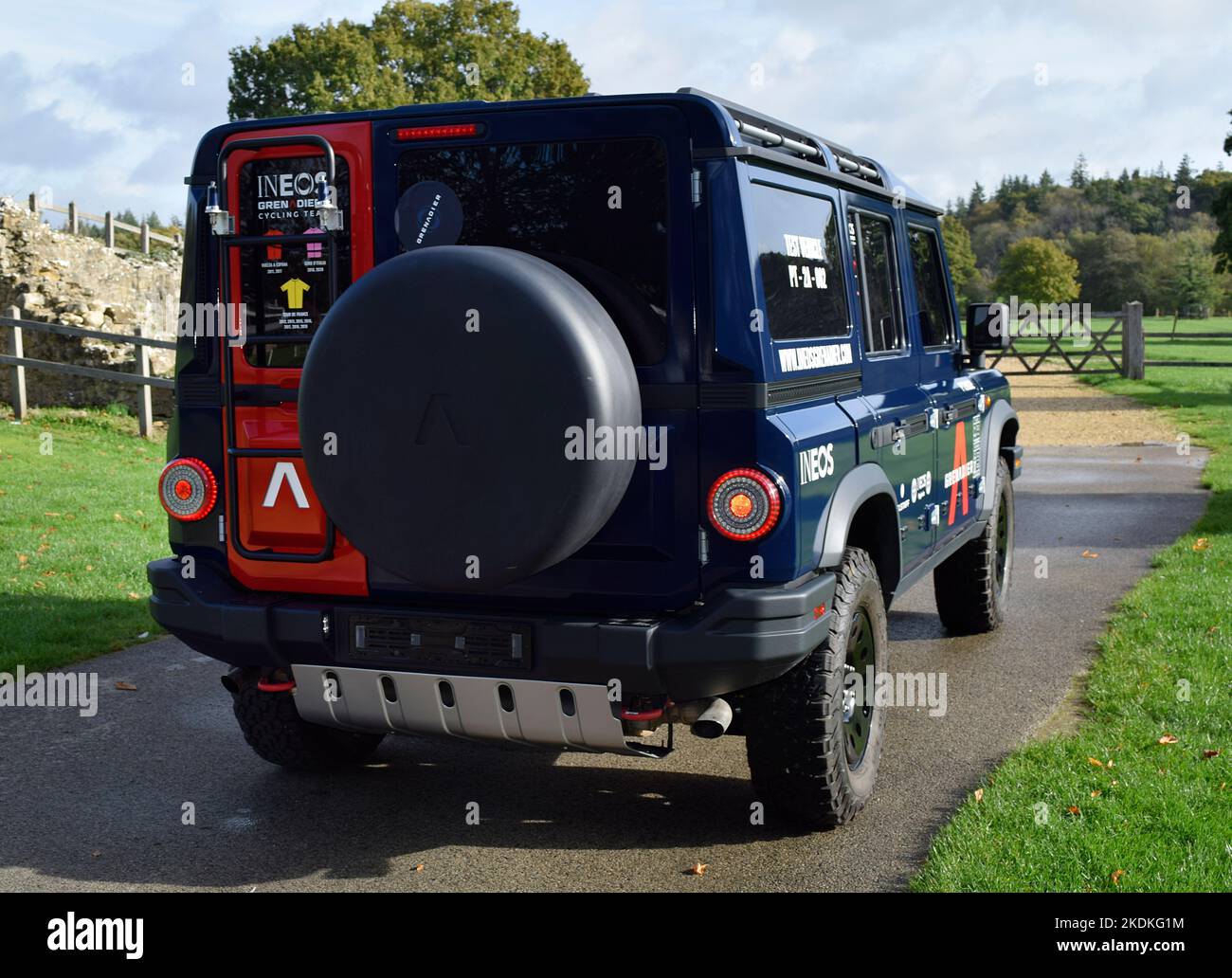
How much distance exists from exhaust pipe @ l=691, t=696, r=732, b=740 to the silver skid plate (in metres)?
0.21

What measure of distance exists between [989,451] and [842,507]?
129 inches

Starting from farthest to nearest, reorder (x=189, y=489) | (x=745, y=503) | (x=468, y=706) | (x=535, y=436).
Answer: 1. (x=189, y=489)
2. (x=468, y=706)
3. (x=745, y=503)
4. (x=535, y=436)

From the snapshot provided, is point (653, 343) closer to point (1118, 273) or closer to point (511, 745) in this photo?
point (511, 745)

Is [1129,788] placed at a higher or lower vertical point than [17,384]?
lower

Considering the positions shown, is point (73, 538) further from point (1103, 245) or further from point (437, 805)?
point (1103, 245)

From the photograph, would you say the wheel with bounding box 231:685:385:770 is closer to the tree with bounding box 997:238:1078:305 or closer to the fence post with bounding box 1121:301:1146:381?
the fence post with bounding box 1121:301:1146:381

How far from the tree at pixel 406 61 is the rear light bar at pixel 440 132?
4243 cm

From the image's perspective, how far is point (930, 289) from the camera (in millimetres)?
6688

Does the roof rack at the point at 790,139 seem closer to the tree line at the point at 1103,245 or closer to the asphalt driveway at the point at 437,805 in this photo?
the asphalt driveway at the point at 437,805

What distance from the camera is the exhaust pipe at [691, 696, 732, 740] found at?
4180 millimetres

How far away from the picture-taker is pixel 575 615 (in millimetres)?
4148

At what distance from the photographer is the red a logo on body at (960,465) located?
6523 mm

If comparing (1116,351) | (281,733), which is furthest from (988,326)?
(1116,351)

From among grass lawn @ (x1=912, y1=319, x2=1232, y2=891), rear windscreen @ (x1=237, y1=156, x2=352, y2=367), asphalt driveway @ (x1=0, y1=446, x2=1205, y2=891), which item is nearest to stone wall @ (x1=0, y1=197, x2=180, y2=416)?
asphalt driveway @ (x1=0, y1=446, x2=1205, y2=891)
